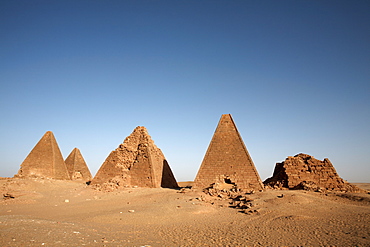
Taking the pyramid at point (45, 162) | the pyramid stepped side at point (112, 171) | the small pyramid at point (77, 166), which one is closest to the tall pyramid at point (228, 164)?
the pyramid stepped side at point (112, 171)

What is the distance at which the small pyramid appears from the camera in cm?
2547

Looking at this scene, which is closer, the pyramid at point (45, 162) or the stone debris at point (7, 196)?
the stone debris at point (7, 196)

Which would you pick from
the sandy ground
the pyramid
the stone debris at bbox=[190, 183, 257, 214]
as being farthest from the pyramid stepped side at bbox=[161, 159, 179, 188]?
A: the pyramid

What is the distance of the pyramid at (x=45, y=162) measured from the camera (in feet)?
62.3

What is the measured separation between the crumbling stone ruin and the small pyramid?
66.4ft

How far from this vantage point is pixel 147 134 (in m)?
18.2

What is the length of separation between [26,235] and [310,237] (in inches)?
244

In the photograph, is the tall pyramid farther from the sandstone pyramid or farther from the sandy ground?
the sandstone pyramid

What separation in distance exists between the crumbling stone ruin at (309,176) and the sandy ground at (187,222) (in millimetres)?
2373

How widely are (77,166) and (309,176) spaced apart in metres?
23.0

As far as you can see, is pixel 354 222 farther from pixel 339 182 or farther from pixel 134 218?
pixel 339 182

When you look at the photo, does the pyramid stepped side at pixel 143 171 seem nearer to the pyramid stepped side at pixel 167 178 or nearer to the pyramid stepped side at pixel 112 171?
the pyramid stepped side at pixel 112 171

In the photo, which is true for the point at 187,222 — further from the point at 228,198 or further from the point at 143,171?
the point at 143,171

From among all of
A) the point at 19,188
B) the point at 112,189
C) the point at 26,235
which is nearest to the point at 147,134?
the point at 112,189
